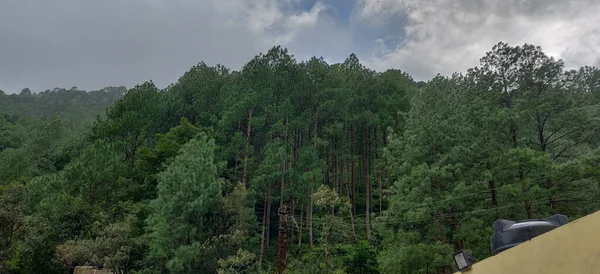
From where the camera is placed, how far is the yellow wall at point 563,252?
3.71 metres

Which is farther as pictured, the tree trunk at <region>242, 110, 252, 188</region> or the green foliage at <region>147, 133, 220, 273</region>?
the tree trunk at <region>242, 110, 252, 188</region>

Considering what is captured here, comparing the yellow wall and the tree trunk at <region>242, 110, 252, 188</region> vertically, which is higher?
the tree trunk at <region>242, 110, 252, 188</region>

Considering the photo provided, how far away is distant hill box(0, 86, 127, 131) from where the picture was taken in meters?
64.7

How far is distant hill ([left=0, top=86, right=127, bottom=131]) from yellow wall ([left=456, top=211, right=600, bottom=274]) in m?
57.0

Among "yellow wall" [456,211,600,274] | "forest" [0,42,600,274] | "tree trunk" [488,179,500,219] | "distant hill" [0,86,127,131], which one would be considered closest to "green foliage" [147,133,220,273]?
"forest" [0,42,600,274]

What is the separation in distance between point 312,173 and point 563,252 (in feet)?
55.9

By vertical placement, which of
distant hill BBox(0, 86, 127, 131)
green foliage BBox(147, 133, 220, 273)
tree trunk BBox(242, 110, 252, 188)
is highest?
distant hill BBox(0, 86, 127, 131)

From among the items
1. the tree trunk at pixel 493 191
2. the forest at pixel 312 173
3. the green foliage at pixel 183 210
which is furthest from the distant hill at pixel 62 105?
the tree trunk at pixel 493 191

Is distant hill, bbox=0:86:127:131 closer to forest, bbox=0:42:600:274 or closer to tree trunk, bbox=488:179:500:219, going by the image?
forest, bbox=0:42:600:274

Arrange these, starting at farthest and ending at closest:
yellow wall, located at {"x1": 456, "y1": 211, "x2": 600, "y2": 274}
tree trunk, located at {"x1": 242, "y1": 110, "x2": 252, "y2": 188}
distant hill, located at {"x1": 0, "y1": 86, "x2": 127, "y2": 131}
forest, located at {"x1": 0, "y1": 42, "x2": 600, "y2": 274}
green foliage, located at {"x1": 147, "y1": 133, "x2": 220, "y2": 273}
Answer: distant hill, located at {"x1": 0, "y1": 86, "x2": 127, "y2": 131} → tree trunk, located at {"x1": 242, "y1": 110, "x2": 252, "y2": 188} → green foliage, located at {"x1": 147, "y1": 133, "x2": 220, "y2": 273} → forest, located at {"x1": 0, "y1": 42, "x2": 600, "y2": 274} → yellow wall, located at {"x1": 456, "y1": 211, "x2": 600, "y2": 274}

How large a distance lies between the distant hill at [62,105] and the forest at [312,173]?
36.9 meters

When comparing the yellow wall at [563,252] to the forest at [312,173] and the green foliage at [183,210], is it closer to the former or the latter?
the forest at [312,173]

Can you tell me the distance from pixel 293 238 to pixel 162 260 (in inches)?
347

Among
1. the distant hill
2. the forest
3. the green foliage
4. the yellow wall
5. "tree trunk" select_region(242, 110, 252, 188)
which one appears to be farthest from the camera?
the distant hill
